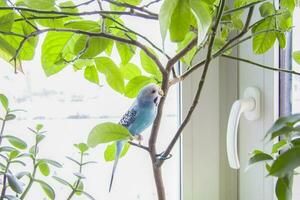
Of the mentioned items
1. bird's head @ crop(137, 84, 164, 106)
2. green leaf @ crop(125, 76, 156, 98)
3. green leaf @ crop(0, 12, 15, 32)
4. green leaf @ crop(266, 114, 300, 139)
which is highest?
green leaf @ crop(0, 12, 15, 32)

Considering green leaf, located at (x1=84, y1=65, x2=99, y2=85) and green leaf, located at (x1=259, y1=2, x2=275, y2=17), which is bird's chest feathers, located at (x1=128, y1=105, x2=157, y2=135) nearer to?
green leaf, located at (x1=84, y1=65, x2=99, y2=85)

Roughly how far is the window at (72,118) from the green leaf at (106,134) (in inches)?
16.2

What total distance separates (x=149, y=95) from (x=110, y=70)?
0.06 meters

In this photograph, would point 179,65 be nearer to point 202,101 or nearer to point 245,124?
point 202,101

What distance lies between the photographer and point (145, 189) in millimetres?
895

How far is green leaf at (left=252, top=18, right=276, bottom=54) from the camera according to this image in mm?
512

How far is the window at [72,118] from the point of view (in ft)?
2.56

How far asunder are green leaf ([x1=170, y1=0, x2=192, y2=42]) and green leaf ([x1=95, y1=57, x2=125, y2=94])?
0.62 ft

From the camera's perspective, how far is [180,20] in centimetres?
26

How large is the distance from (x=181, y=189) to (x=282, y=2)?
56 centimetres

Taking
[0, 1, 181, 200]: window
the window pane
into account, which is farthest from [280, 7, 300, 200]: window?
[0, 1, 181, 200]: window

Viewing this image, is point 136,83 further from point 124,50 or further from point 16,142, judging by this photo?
point 16,142

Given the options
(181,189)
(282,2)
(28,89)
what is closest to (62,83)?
(28,89)

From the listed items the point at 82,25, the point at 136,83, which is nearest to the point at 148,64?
the point at 136,83
